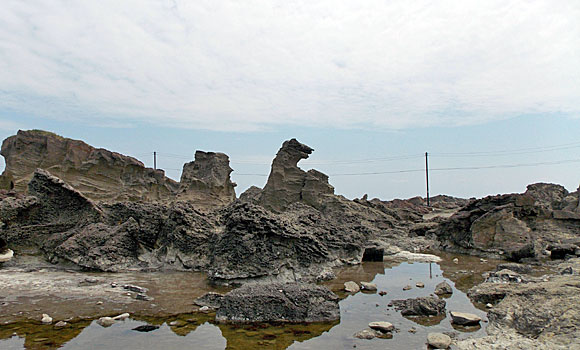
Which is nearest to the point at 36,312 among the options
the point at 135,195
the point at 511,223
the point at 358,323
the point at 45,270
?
the point at 45,270

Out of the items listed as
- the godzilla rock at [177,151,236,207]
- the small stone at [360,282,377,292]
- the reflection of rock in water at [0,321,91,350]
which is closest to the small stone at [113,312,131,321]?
the reflection of rock in water at [0,321,91,350]

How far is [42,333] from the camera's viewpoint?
19.5 ft

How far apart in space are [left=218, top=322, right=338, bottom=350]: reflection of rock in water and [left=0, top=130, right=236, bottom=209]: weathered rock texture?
63.1 feet

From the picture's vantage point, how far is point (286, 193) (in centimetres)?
2562

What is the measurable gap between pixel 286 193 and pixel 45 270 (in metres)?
16.4

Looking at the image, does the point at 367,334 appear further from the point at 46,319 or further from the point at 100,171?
the point at 100,171

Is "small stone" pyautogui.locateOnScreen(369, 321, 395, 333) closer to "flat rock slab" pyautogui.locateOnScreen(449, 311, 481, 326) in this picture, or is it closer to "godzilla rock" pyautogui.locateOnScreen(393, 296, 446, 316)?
"godzilla rock" pyautogui.locateOnScreen(393, 296, 446, 316)

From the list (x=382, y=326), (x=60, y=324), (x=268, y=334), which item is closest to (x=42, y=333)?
(x=60, y=324)

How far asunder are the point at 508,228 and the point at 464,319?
10.5 m

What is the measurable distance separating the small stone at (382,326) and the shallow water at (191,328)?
144mm

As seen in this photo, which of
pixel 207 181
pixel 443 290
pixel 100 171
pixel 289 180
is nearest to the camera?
pixel 443 290

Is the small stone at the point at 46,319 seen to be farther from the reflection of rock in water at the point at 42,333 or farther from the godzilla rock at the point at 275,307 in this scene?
the godzilla rock at the point at 275,307

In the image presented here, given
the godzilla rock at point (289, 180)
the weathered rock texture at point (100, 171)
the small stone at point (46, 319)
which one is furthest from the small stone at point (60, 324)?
the godzilla rock at point (289, 180)

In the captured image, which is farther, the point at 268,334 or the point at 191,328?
the point at 191,328
